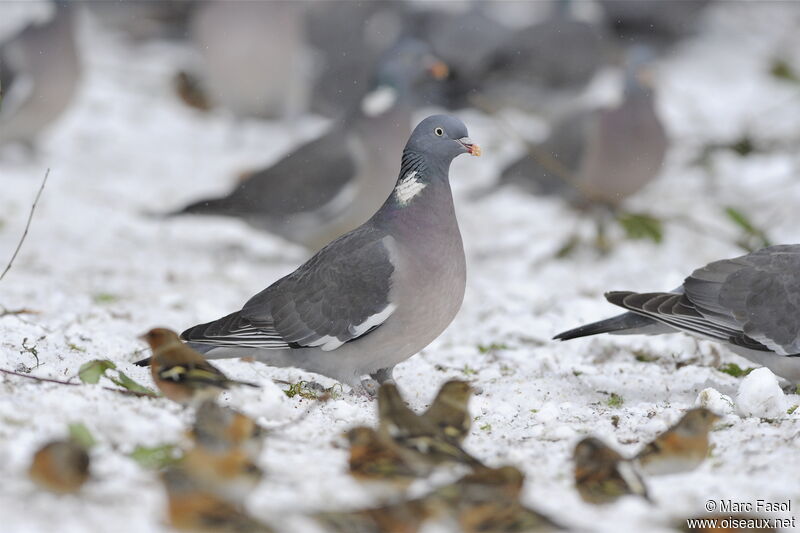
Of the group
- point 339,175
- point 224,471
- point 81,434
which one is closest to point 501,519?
point 224,471

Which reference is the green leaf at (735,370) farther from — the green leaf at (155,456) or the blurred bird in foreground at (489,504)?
the green leaf at (155,456)

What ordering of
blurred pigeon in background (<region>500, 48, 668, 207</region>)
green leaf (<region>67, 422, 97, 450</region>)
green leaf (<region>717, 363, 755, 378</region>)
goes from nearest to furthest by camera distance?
green leaf (<region>67, 422, 97, 450</region>), green leaf (<region>717, 363, 755, 378</region>), blurred pigeon in background (<region>500, 48, 668, 207</region>)

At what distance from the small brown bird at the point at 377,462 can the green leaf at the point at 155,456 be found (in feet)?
1.50

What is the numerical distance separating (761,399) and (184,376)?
1.89 m

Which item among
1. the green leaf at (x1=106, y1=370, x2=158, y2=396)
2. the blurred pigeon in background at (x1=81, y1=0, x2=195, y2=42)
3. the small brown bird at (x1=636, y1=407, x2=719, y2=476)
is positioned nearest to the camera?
the small brown bird at (x1=636, y1=407, x2=719, y2=476)

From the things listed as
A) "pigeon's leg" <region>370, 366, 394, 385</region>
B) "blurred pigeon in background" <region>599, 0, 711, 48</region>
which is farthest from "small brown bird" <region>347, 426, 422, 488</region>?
"blurred pigeon in background" <region>599, 0, 711, 48</region>

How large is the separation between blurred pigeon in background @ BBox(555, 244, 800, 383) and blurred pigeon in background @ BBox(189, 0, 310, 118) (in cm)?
561

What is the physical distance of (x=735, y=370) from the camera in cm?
457

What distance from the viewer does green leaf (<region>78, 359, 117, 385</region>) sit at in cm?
346

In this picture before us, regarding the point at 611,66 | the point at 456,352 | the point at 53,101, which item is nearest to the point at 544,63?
the point at 611,66

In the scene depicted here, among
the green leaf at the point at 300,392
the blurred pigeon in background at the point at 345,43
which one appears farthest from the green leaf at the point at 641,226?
the blurred pigeon in background at the point at 345,43

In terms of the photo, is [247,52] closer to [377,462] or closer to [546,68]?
[546,68]

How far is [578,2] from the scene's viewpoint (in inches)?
487

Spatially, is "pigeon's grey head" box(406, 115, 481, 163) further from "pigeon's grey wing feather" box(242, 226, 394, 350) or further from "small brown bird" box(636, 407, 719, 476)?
"small brown bird" box(636, 407, 719, 476)
